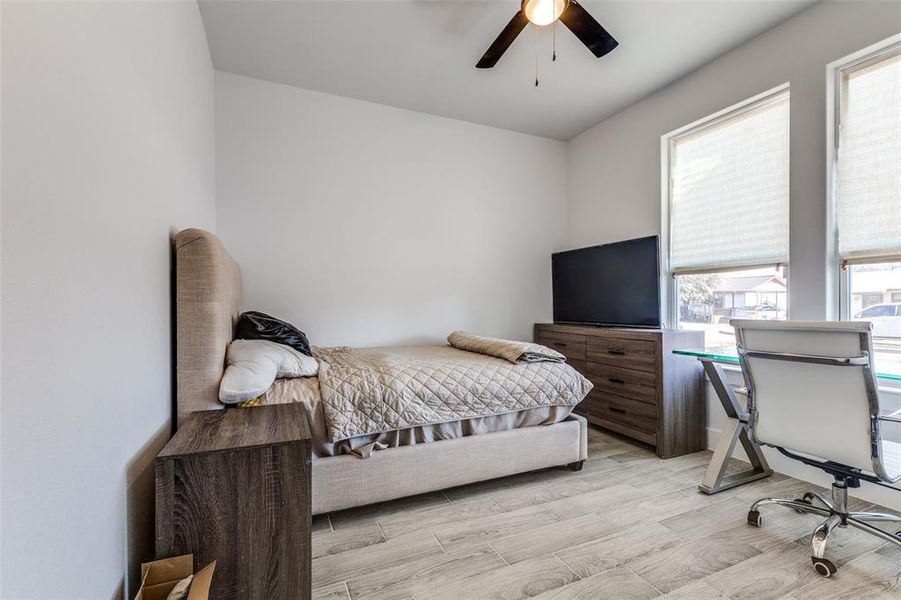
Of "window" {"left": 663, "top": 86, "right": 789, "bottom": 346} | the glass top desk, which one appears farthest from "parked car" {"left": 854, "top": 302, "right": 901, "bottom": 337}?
"window" {"left": 663, "top": 86, "right": 789, "bottom": 346}

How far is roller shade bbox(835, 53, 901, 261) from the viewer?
201 centimetres

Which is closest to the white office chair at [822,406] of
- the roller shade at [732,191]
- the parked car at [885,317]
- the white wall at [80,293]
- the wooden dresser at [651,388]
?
the parked car at [885,317]

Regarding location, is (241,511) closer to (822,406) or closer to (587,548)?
(587,548)

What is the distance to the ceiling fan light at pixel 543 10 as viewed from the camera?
6.16 feet

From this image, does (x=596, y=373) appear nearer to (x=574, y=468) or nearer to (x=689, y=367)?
(x=689, y=367)

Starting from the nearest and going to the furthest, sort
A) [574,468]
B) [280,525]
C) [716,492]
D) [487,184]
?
[280,525] < [716,492] < [574,468] < [487,184]

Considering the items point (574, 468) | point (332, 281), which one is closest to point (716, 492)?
point (574, 468)

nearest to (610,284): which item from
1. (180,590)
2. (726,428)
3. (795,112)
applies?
(726,428)

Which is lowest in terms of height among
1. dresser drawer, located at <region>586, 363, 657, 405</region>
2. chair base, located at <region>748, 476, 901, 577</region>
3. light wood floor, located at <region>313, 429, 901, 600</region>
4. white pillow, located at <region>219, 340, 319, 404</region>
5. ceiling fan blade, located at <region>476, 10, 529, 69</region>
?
light wood floor, located at <region>313, 429, 901, 600</region>

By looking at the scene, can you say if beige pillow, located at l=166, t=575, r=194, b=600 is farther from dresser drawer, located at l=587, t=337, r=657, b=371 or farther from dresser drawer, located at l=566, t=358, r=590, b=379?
dresser drawer, located at l=566, t=358, r=590, b=379

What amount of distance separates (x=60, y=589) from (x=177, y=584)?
302 mm

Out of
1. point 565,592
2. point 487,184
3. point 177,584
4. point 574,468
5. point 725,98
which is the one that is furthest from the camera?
point 487,184

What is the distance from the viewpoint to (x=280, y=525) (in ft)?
3.89

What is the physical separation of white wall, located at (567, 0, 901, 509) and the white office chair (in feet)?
2.42
